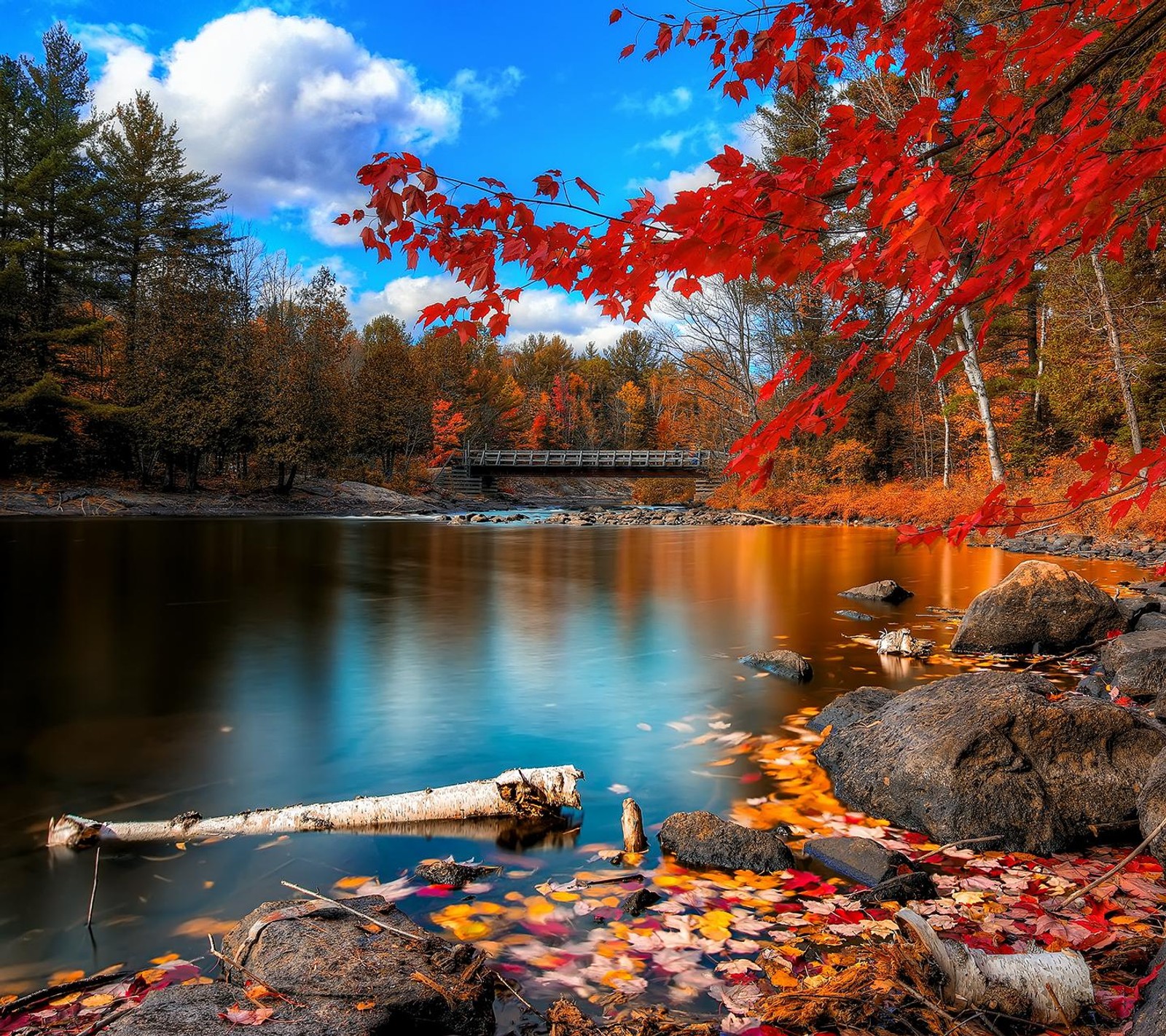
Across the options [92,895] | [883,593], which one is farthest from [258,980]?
[883,593]

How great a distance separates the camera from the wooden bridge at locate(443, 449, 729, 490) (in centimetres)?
5250

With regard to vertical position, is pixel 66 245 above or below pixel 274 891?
above

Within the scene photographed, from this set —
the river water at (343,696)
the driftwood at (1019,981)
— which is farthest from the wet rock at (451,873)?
the driftwood at (1019,981)

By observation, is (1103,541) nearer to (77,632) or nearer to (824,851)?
(824,851)

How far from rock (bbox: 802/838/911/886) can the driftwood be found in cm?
96

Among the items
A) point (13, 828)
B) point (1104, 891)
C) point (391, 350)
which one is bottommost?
point (13, 828)

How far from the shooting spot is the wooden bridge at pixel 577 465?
52500mm

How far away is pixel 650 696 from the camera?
742cm

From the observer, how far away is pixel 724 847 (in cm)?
385

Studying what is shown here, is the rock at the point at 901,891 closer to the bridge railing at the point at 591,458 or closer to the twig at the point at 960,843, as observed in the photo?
the twig at the point at 960,843

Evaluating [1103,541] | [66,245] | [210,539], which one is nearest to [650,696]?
[1103,541]

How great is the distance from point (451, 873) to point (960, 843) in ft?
8.83

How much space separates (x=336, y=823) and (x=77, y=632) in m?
8.48

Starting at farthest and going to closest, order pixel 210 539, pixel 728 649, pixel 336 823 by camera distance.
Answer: pixel 210 539, pixel 728 649, pixel 336 823
